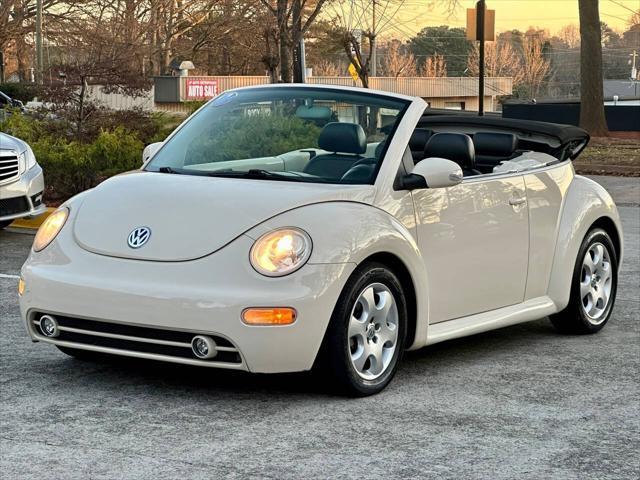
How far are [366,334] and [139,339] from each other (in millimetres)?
1036

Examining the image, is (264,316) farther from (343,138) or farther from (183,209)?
(343,138)

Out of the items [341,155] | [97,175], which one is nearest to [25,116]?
[97,175]

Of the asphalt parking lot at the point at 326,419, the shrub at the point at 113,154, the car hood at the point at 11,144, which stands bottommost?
A: the asphalt parking lot at the point at 326,419

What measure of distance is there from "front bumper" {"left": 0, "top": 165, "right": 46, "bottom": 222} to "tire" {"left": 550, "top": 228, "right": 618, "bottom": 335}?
5745 mm

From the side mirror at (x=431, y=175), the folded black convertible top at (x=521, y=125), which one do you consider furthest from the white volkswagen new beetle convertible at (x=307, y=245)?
the folded black convertible top at (x=521, y=125)

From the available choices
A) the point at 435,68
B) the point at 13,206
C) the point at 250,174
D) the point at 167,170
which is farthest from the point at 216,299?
the point at 435,68

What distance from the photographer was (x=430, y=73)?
352 feet

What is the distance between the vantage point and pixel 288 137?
6402mm

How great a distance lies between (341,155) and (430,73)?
102526mm

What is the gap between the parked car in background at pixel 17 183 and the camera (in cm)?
1134

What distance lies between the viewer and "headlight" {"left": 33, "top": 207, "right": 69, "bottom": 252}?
5902mm

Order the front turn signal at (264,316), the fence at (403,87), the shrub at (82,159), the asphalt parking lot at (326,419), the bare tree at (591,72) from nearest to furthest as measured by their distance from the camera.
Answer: the asphalt parking lot at (326,419) → the front turn signal at (264,316) → the shrub at (82,159) → the bare tree at (591,72) → the fence at (403,87)

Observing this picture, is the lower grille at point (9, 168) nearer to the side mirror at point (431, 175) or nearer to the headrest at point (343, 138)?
the headrest at point (343, 138)

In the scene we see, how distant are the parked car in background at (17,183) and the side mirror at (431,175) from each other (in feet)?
19.8
